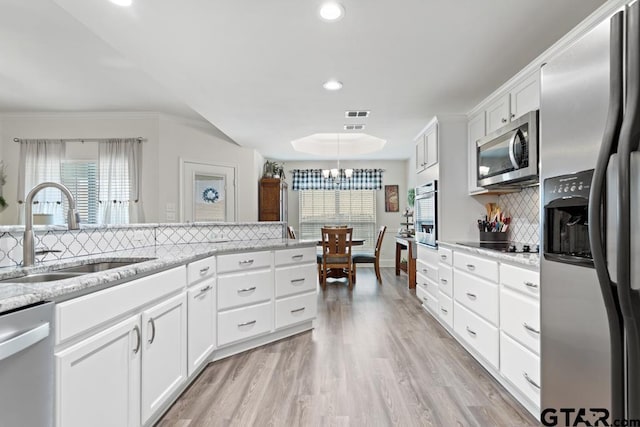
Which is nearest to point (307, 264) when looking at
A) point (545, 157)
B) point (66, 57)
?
point (545, 157)

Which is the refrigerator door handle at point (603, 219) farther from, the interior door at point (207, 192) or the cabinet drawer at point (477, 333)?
the interior door at point (207, 192)

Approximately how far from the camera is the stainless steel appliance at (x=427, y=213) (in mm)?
3646

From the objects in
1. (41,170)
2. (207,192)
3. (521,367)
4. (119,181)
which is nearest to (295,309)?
(521,367)

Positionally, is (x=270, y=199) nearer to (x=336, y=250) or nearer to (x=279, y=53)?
(x=336, y=250)

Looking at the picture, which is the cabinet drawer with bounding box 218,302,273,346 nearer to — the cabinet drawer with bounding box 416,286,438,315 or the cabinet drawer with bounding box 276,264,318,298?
the cabinet drawer with bounding box 276,264,318,298

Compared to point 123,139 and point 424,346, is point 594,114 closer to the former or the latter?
point 424,346

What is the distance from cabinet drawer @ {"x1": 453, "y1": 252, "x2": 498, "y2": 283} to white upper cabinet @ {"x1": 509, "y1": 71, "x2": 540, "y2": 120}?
114cm

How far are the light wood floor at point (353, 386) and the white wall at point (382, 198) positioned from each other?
4.07 m

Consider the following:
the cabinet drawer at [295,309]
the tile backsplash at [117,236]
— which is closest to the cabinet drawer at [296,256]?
the cabinet drawer at [295,309]

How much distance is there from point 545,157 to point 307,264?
2302mm

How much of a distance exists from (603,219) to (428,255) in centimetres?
287

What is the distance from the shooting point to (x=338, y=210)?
7371 mm

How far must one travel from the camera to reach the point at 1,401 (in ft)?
2.83

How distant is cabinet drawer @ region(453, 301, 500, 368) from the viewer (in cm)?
219
